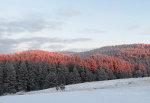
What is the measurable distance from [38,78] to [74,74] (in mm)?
11153

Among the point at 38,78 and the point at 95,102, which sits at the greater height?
the point at 95,102

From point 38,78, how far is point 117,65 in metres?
35.4

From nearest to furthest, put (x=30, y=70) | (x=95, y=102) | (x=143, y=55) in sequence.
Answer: (x=95, y=102) → (x=30, y=70) → (x=143, y=55)

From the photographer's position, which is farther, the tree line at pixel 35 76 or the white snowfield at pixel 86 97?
the tree line at pixel 35 76

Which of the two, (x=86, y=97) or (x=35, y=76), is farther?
(x=35, y=76)

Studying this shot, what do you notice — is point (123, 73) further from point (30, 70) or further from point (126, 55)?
point (126, 55)

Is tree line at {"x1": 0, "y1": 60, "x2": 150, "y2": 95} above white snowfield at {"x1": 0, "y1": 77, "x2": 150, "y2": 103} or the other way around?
the other way around

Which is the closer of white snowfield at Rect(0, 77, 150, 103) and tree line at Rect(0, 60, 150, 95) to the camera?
white snowfield at Rect(0, 77, 150, 103)

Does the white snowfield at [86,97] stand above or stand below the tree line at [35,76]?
above

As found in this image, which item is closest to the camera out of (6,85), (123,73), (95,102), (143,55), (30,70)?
(95,102)

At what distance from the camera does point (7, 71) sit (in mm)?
56688

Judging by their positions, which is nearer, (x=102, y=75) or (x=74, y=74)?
(x=74, y=74)

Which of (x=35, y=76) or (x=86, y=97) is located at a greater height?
(x=86, y=97)

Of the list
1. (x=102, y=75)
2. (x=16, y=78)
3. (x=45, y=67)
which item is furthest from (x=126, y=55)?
(x=16, y=78)
